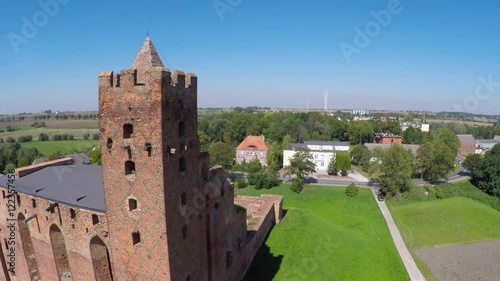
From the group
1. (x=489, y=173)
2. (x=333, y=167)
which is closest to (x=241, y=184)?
(x=333, y=167)

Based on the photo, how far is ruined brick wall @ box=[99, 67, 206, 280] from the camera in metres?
15.7

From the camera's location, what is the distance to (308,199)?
56781 mm

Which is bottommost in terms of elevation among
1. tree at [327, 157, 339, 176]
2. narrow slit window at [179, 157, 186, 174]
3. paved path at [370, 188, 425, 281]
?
paved path at [370, 188, 425, 281]

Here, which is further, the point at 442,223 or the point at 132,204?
the point at 442,223

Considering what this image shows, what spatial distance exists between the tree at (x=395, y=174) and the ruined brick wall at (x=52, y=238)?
50319 millimetres

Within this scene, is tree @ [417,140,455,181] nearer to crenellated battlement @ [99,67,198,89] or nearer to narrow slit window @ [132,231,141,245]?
crenellated battlement @ [99,67,198,89]

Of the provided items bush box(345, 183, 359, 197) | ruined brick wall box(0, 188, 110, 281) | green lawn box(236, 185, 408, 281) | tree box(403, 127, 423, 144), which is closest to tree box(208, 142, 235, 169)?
green lawn box(236, 185, 408, 281)

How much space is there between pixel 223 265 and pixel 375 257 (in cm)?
1959

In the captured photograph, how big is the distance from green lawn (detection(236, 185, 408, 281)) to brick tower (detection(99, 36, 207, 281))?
14.1 meters

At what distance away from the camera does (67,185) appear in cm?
2267

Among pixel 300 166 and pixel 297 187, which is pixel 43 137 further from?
pixel 297 187

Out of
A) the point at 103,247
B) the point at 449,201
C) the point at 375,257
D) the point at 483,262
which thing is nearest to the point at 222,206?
the point at 103,247

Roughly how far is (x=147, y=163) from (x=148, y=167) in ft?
0.69

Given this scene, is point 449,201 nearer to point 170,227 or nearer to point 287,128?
point 170,227
